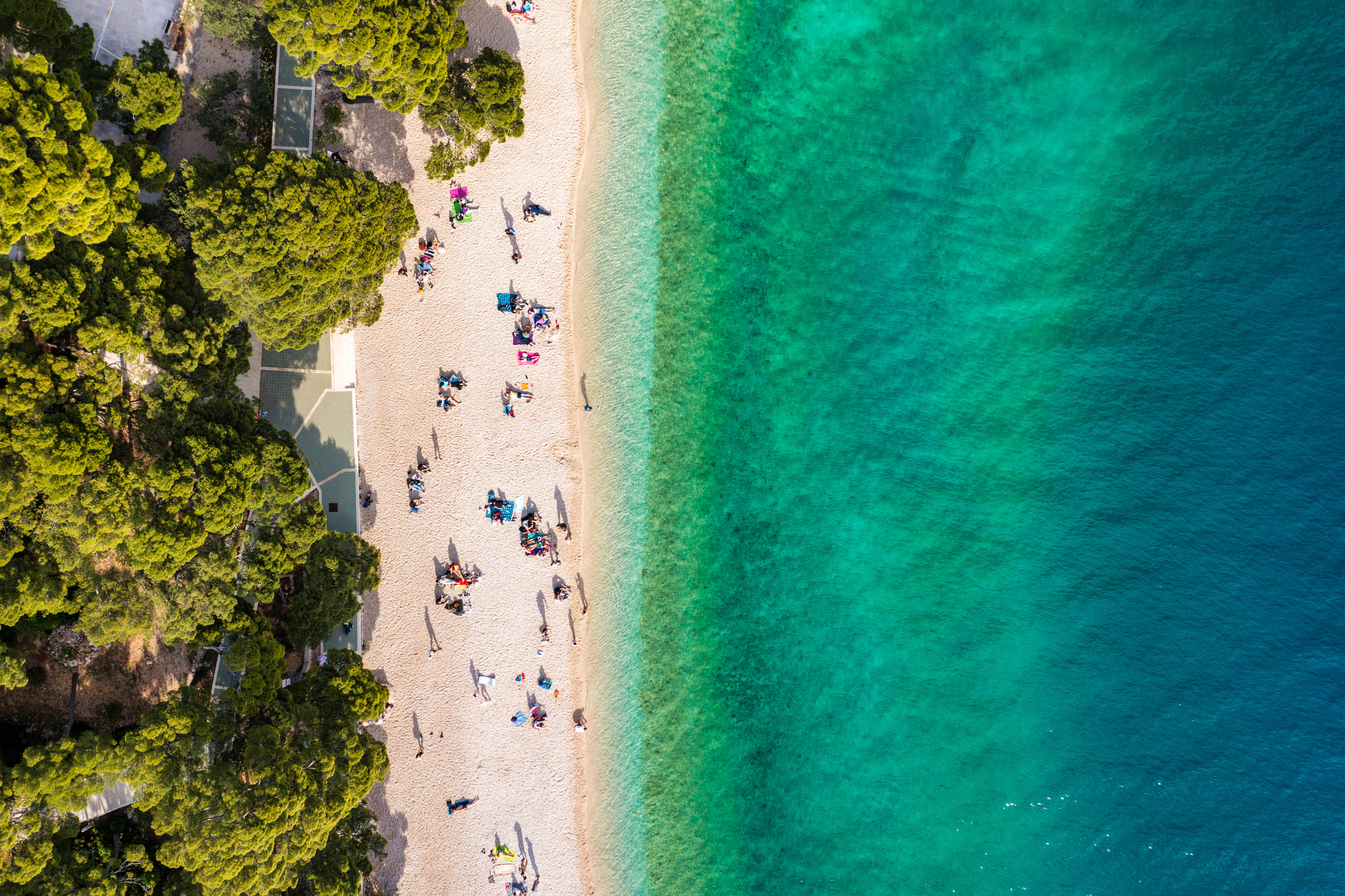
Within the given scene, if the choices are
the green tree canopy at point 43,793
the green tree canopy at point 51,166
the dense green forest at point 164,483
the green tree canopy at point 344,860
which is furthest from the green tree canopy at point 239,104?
the green tree canopy at point 344,860

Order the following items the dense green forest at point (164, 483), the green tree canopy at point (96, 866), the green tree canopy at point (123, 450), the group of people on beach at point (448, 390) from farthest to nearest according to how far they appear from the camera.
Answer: the group of people on beach at point (448, 390) < the green tree canopy at point (96, 866) < the dense green forest at point (164, 483) < the green tree canopy at point (123, 450)

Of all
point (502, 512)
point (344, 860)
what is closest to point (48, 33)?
point (502, 512)

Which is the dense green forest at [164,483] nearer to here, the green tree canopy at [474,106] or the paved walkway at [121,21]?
the paved walkway at [121,21]

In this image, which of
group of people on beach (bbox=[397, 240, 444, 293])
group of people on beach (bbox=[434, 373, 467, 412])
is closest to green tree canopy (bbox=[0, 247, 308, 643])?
group of people on beach (bbox=[434, 373, 467, 412])

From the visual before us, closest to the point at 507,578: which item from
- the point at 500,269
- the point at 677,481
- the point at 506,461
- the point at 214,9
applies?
the point at 506,461

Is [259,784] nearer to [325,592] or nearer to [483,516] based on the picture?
[325,592]
